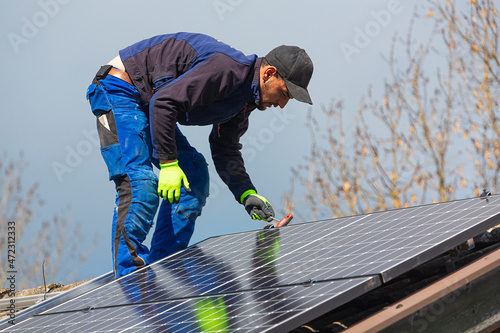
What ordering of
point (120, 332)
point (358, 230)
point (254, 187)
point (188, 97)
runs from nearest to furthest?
point (120, 332) < point (358, 230) < point (188, 97) < point (254, 187)

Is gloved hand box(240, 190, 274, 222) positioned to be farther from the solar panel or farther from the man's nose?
the man's nose

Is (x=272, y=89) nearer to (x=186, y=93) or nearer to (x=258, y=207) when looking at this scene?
(x=186, y=93)

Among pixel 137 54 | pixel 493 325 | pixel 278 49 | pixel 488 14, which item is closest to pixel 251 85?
pixel 278 49

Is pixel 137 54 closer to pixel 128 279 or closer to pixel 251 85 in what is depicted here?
pixel 251 85

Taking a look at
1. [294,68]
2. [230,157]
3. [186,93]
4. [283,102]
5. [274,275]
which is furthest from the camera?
[230,157]

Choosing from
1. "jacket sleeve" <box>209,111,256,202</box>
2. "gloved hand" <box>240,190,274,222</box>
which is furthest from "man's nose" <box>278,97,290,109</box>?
"gloved hand" <box>240,190,274,222</box>

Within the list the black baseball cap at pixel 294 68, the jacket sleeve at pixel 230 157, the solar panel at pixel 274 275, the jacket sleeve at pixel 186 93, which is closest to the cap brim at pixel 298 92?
the black baseball cap at pixel 294 68

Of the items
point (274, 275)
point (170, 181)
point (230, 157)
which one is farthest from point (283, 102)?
point (274, 275)

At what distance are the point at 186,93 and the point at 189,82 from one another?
86mm

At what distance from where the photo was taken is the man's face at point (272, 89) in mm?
5113

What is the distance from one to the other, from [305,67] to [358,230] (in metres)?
1.44

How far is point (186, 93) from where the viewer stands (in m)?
4.73

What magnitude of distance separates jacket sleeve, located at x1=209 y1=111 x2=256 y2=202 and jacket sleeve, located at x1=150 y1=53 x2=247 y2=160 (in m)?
0.90

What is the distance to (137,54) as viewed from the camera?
17.5 feet
